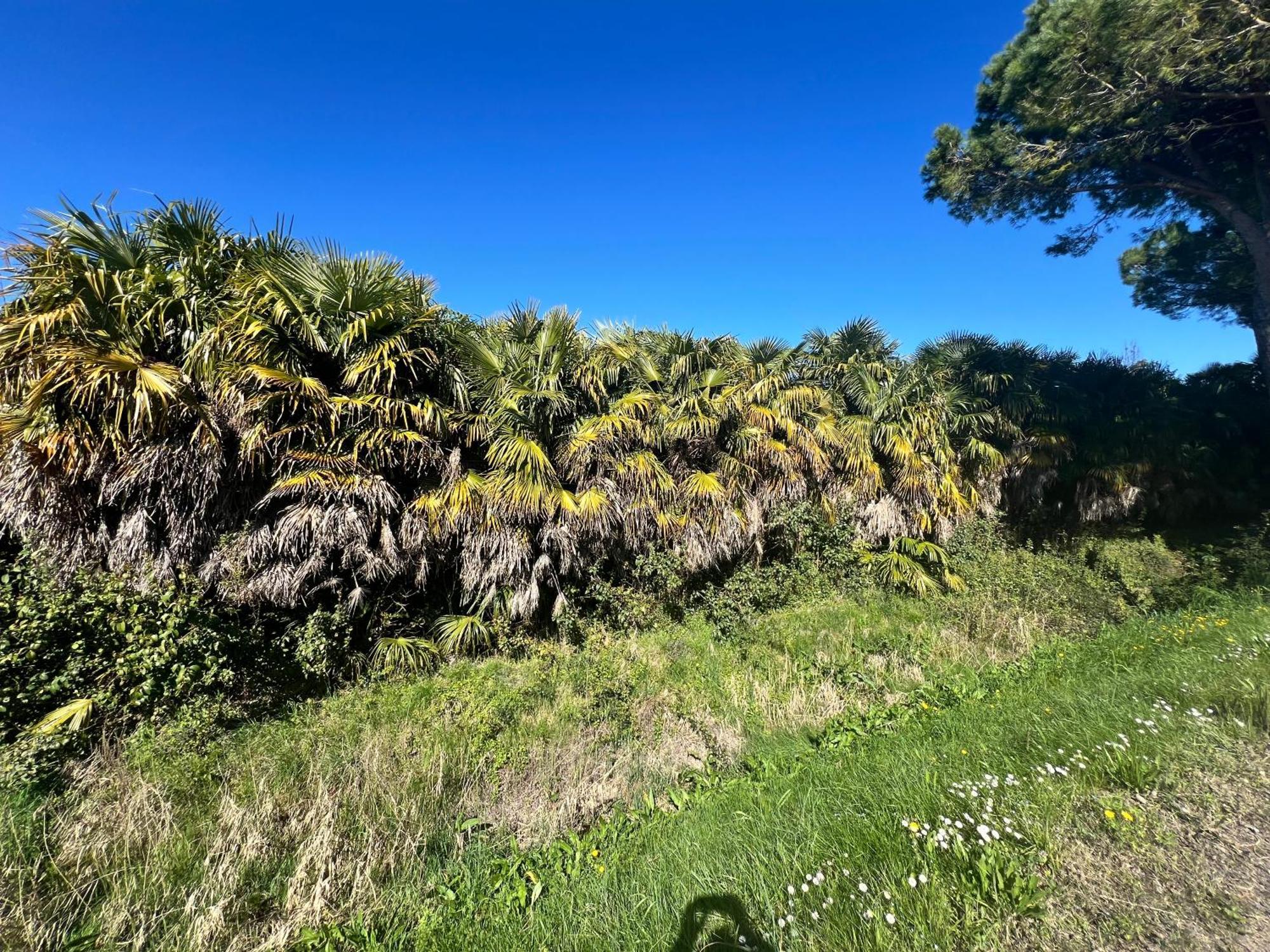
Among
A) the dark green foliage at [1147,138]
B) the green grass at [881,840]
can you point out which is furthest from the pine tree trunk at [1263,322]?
the green grass at [881,840]

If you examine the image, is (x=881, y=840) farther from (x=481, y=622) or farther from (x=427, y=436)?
(x=427, y=436)

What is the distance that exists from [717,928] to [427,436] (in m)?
5.46

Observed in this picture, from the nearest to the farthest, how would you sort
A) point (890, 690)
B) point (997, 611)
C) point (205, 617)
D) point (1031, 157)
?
point (205, 617) < point (890, 690) < point (997, 611) < point (1031, 157)

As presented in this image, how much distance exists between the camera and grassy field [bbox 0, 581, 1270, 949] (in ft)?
7.56

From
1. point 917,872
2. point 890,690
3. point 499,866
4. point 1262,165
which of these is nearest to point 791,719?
point 890,690

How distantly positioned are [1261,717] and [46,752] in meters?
8.68

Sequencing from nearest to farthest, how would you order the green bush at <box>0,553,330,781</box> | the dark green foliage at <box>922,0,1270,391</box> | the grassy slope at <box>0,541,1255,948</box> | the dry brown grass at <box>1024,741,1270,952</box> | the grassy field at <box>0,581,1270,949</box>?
1. the dry brown grass at <box>1024,741,1270,952</box>
2. the grassy field at <box>0,581,1270,949</box>
3. the grassy slope at <box>0,541,1255,948</box>
4. the green bush at <box>0,553,330,781</box>
5. the dark green foliage at <box>922,0,1270,391</box>

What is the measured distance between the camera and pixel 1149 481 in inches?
389

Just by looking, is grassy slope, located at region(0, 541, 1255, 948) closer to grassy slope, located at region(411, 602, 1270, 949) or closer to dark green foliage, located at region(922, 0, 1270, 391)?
grassy slope, located at region(411, 602, 1270, 949)

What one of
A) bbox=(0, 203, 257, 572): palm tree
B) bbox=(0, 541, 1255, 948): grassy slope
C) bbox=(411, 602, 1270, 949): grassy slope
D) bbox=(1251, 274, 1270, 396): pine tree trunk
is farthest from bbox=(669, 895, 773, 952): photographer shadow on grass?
bbox=(1251, 274, 1270, 396): pine tree trunk

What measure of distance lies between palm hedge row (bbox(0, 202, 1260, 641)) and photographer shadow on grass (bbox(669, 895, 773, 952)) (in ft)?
14.0

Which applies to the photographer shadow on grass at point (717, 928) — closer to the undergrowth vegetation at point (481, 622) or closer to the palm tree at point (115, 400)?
the undergrowth vegetation at point (481, 622)

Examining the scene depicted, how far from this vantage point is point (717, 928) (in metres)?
2.24

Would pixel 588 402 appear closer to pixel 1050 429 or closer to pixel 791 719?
pixel 791 719
